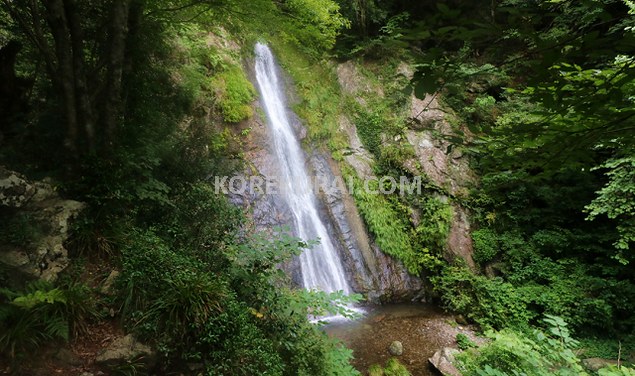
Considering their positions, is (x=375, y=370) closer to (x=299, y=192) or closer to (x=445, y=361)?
(x=445, y=361)

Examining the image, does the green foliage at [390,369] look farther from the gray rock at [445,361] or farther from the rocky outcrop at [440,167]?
the rocky outcrop at [440,167]

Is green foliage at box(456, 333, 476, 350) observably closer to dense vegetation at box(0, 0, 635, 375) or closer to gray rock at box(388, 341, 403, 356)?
dense vegetation at box(0, 0, 635, 375)

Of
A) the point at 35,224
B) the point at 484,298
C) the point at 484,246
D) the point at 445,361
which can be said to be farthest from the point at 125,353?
the point at 484,246

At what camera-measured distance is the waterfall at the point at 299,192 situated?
26.1 ft

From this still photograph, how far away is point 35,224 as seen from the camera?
11.5 feet

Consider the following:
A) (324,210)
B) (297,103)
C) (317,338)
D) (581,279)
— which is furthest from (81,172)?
(581,279)

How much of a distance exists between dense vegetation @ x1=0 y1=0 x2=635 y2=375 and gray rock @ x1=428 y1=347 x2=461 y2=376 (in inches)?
16.2

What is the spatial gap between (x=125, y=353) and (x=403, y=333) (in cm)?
535

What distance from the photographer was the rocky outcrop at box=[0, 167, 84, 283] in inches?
127

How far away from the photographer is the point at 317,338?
412cm

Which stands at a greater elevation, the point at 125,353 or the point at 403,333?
the point at 125,353

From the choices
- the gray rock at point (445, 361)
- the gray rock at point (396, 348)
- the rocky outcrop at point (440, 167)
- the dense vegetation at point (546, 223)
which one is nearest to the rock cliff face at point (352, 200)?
the rocky outcrop at point (440, 167)

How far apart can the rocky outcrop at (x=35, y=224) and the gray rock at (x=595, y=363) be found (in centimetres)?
821

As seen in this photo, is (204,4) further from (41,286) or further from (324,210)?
(324,210)
